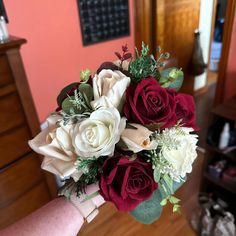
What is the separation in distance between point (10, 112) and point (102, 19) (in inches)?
40.2

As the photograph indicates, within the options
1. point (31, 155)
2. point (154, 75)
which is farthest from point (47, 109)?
point (154, 75)

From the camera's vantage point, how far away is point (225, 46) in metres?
1.49

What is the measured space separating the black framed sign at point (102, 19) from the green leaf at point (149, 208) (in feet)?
4.75

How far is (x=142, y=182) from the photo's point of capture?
1.70 feet

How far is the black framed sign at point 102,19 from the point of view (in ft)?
5.55

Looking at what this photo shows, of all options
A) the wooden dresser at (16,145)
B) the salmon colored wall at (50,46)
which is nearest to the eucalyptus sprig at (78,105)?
the wooden dresser at (16,145)

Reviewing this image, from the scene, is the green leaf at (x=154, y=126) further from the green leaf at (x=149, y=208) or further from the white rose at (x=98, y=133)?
the green leaf at (x=149, y=208)

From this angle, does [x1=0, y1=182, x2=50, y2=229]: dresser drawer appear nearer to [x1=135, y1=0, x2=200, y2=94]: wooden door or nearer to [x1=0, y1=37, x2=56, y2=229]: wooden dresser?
[x1=0, y1=37, x2=56, y2=229]: wooden dresser

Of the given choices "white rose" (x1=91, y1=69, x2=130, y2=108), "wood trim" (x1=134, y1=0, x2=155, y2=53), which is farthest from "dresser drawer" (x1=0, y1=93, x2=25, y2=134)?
"wood trim" (x1=134, y1=0, x2=155, y2=53)

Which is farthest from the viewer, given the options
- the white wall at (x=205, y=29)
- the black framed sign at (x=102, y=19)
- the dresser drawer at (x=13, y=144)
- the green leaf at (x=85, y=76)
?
the white wall at (x=205, y=29)

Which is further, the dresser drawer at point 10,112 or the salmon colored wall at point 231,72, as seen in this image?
the salmon colored wall at point 231,72

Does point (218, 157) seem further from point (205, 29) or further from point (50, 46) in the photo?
point (205, 29)

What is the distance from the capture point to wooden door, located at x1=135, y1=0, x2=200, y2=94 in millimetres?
1920

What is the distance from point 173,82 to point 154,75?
2.3 inches
